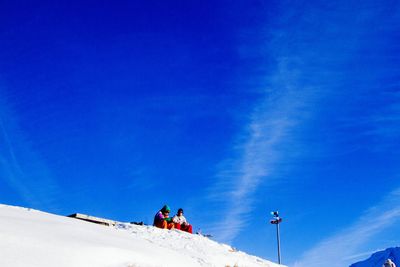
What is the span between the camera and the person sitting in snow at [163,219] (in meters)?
14.6

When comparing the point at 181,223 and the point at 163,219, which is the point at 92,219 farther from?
the point at 181,223

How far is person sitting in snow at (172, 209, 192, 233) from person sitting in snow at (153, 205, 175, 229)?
0.23m

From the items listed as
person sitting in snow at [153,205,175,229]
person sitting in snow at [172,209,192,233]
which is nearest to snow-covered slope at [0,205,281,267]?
person sitting in snow at [153,205,175,229]

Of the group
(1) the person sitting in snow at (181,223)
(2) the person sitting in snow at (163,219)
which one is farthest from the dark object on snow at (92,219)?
(1) the person sitting in snow at (181,223)

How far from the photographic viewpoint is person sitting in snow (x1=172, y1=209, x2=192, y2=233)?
1545cm

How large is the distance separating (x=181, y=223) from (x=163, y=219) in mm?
1011

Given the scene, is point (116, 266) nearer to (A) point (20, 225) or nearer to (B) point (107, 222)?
(A) point (20, 225)

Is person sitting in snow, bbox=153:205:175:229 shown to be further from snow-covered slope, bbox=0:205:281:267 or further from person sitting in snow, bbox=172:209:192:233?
snow-covered slope, bbox=0:205:281:267

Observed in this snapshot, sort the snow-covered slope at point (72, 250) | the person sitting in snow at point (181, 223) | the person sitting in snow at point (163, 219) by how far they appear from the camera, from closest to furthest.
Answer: the snow-covered slope at point (72, 250) < the person sitting in snow at point (163, 219) < the person sitting in snow at point (181, 223)

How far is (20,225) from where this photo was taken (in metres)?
7.29

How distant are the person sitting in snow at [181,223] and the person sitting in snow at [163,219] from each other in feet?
0.75

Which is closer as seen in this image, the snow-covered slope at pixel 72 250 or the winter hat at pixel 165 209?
the snow-covered slope at pixel 72 250

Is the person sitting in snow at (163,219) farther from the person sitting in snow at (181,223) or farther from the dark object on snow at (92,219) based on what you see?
the dark object on snow at (92,219)

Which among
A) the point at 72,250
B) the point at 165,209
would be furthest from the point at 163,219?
the point at 72,250
